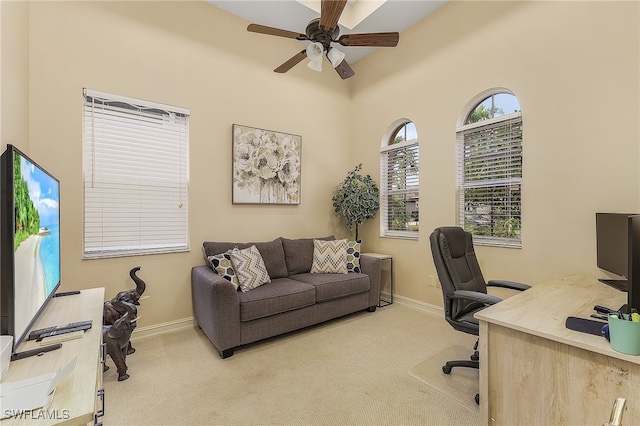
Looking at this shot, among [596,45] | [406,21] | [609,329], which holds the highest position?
[406,21]

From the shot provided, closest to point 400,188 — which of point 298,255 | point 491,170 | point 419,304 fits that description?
point 491,170

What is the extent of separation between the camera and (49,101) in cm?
236

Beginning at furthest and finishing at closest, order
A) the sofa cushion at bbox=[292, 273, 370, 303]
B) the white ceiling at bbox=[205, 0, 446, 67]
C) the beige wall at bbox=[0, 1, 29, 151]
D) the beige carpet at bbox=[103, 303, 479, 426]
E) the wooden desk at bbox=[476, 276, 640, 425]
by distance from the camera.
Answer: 1. the white ceiling at bbox=[205, 0, 446, 67]
2. the sofa cushion at bbox=[292, 273, 370, 303]
3. the beige carpet at bbox=[103, 303, 479, 426]
4. the beige wall at bbox=[0, 1, 29, 151]
5. the wooden desk at bbox=[476, 276, 640, 425]

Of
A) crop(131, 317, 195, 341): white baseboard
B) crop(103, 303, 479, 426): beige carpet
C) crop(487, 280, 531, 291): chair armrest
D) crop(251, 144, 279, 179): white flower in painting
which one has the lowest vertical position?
crop(103, 303, 479, 426): beige carpet

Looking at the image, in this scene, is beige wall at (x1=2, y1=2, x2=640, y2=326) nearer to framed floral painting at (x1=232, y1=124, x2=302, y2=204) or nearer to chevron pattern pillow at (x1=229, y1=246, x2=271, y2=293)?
framed floral painting at (x1=232, y1=124, x2=302, y2=204)

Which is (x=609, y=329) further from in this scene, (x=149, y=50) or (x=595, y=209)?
(x=149, y=50)

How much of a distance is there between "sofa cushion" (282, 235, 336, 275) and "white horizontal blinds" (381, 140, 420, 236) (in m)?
1.23

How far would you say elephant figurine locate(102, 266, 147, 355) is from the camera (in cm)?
220

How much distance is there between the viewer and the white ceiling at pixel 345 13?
10.5 feet

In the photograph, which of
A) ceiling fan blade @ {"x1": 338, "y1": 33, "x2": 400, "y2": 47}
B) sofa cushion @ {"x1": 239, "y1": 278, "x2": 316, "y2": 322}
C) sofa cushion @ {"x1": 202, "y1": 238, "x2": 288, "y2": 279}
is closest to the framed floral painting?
sofa cushion @ {"x1": 202, "y1": 238, "x2": 288, "y2": 279}

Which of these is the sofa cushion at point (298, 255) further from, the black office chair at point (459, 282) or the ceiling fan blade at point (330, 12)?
the ceiling fan blade at point (330, 12)

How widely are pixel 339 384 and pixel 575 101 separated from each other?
9.68 feet

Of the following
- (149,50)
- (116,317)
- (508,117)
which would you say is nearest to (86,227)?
(116,317)

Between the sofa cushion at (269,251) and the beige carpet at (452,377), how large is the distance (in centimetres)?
168
